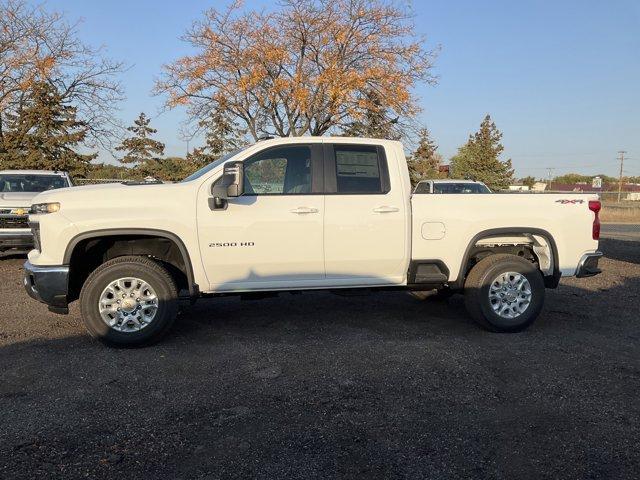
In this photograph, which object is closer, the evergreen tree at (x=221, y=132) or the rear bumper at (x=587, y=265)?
the rear bumper at (x=587, y=265)

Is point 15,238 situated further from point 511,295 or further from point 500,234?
point 511,295

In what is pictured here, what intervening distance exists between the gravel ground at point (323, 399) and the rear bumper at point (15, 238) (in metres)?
3.84

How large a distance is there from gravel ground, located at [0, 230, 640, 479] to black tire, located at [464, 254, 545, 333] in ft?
0.53

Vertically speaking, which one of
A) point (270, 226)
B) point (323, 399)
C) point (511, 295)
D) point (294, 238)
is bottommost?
point (323, 399)

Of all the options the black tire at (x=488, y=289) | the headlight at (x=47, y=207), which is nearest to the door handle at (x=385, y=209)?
the black tire at (x=488, y=289)

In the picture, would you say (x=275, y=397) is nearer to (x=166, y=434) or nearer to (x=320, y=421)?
(x=320, y=421)

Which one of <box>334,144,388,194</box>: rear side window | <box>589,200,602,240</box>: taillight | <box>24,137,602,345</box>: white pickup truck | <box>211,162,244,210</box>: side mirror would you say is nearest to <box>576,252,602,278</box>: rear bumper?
<box>24,137,602,345</box>: white pickup truck

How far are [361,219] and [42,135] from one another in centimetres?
2363

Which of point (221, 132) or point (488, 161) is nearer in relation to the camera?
point (221, 132)

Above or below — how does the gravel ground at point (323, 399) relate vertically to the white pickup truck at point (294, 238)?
below

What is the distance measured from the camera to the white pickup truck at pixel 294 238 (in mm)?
5098

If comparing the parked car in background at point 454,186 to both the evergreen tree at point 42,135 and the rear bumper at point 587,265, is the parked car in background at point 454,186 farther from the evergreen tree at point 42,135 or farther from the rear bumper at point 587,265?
the evergreen tree at point 42,135

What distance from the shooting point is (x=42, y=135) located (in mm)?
24625

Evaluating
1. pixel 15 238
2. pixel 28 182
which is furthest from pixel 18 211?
pixel 28 182
